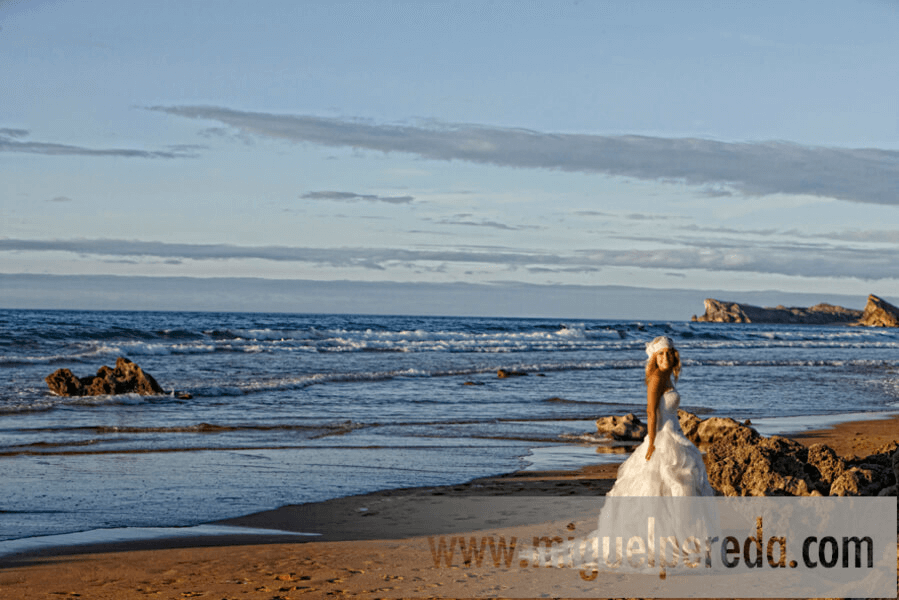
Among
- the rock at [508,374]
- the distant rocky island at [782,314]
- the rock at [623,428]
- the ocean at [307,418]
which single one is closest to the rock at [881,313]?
the distant rocky island at [782,314]

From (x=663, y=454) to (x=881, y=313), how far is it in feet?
400

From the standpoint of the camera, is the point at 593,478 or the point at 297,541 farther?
the point at 593,478

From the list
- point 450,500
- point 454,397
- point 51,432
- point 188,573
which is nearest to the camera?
point 188,573

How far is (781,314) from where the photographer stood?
136500 mm

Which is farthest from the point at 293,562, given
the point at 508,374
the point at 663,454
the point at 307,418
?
the point at 508,374

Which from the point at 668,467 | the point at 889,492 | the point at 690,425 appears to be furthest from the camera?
the point at 690,425

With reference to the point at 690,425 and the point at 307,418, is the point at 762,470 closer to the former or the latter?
the point at 690,425

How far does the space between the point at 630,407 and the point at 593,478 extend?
27.9ft

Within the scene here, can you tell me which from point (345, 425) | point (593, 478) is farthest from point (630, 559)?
point (345, 425)

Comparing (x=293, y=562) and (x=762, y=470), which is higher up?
(x=762, y=470)

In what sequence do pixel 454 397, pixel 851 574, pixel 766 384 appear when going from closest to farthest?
pixel 851 574, pixel 454 397, pixel 766 384

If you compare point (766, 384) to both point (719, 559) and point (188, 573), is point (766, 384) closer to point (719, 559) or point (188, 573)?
point (719, 559)

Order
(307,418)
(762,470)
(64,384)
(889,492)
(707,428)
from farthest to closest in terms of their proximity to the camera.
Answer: (64,384) < (307,418) < (707,428) < (762,470) < (889,492)

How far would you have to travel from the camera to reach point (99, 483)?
30.5 ft
